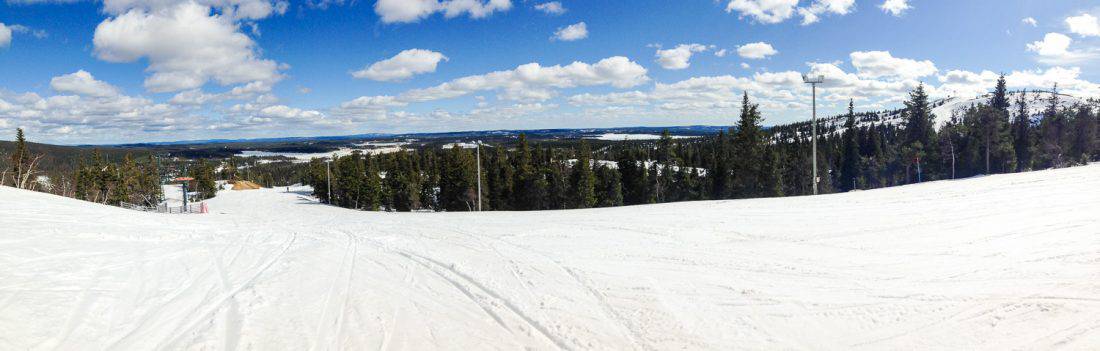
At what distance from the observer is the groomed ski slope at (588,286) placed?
18.8 ft

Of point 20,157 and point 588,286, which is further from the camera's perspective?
point 20,157

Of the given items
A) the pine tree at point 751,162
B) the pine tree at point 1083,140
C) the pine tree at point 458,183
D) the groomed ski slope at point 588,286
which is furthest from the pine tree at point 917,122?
the groomed ski slope at point 588,286

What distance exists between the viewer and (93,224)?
49.5 feet

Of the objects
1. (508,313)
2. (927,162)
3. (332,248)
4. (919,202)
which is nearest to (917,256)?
(508,313)

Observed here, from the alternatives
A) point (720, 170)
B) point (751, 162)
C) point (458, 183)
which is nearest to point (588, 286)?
point (751, 162)

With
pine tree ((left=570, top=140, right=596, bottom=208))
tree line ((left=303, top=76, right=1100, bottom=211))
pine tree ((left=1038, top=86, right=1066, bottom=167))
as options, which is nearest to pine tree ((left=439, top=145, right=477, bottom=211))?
tree line ((left=303, top=76, right=1100, bottom=211))

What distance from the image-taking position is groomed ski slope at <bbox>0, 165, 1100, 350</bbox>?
572 cm

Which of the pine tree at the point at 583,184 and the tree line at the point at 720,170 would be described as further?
the pine tree at the point at 583,184

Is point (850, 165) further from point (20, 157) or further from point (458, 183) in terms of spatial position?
point (20, 157)

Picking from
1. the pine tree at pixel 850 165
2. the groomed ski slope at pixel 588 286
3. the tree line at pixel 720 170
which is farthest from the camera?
the pine tree at pixel 850 165

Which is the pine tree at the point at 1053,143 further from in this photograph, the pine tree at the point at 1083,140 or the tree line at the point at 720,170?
the pine tree at the point at 1083,140

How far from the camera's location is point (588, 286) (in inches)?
313

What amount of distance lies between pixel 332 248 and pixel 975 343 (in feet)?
39.0

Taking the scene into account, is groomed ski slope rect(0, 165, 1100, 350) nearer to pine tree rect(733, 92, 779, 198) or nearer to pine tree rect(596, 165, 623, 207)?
pine tree rect(733, 92, 779, 198)
